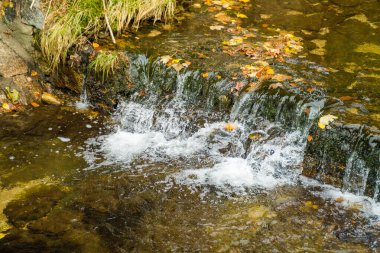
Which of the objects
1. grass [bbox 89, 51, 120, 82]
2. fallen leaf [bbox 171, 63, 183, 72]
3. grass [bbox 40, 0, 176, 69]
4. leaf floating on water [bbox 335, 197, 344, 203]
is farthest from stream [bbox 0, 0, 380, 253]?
grass [bbox 40, 0, 176, 69]

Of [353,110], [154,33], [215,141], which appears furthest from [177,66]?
[353,110]

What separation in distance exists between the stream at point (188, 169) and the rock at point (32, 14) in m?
1.44

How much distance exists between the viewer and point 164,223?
4.27 metres

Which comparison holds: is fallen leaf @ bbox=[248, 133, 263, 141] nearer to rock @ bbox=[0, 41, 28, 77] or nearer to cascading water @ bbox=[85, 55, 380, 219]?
cascading water @ bbox=[85, 55, 380, 219]

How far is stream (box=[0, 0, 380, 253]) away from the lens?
411cm

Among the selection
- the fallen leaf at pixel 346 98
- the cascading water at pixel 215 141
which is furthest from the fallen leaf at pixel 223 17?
the fallen leaf at pixel 346 98

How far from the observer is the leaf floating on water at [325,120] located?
4.86m

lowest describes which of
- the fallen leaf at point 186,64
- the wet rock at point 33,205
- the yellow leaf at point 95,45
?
the wet rock at point 33,205

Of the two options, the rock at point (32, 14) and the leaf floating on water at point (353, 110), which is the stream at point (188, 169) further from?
the rock at point (32, 14)

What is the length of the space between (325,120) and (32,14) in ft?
15.6

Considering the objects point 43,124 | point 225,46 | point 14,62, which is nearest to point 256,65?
point 225,46

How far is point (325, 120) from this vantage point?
4.89 metres

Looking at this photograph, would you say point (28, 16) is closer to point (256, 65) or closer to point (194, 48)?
point (194, 48)

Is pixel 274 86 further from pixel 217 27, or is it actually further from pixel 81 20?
pixel 81 20
